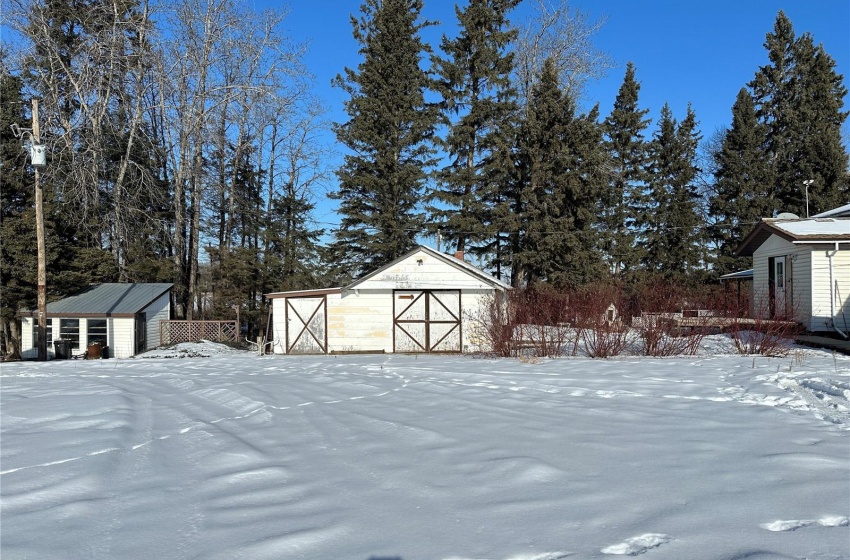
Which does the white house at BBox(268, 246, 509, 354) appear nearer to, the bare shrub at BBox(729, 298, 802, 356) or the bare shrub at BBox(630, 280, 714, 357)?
the bare shrub at BBox(630, 280, 714, 357)

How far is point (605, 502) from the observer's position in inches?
132

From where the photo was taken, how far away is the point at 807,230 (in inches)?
634

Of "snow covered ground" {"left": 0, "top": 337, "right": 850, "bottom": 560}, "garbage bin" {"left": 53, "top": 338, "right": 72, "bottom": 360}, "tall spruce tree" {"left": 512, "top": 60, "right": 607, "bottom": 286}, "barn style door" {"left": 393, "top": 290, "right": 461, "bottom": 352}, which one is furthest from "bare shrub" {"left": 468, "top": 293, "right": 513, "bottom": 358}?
"garbage bin" {"left": 53, "top": 338, "right": 72, "bottom": 360}

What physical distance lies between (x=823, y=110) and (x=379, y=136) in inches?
1058

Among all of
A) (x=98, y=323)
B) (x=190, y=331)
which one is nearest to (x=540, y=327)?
(x=190, y=331)

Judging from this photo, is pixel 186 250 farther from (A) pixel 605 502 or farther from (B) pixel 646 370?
(A) pixel 605 502

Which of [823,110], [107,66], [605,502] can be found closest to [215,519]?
[605,502]

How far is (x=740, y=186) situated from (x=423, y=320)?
25.7 m

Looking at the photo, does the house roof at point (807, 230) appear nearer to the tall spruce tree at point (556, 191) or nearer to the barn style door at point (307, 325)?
the tall spruce tree at point (556, 191)

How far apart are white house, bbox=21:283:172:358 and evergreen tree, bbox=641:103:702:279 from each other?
90.4 feet

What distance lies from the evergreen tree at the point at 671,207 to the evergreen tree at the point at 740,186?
1568 mm

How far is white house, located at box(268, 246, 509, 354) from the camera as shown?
17281 mm

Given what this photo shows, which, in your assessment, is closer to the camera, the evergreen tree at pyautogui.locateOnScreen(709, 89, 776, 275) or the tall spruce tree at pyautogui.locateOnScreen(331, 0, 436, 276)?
the tall spruce tree at pyautogui.locateOnScreen(331, 0, 436, 276)

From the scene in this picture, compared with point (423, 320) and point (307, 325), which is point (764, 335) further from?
point (307, 325)
